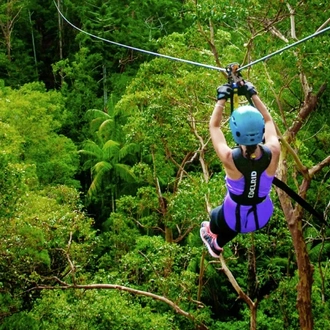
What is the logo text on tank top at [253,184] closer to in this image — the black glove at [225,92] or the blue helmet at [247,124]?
the blue helmet at [247,124]

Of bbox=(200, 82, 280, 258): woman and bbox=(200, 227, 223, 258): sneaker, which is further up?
bbox=(200, 82, 280, 258): woman

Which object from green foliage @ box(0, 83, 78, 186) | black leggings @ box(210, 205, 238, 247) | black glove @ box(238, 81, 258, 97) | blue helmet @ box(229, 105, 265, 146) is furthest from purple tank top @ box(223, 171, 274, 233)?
green foliage @ box(0, 83, 78, 186)

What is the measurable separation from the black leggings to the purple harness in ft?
0.35

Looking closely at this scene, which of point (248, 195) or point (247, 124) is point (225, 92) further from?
point (248, 195)

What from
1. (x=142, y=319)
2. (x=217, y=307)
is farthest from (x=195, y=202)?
(x=217, y=307)

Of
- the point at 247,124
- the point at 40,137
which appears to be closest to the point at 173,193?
the point at 40,137

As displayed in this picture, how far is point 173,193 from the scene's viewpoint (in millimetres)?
11766

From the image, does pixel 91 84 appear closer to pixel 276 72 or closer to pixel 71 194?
pixel 71 194

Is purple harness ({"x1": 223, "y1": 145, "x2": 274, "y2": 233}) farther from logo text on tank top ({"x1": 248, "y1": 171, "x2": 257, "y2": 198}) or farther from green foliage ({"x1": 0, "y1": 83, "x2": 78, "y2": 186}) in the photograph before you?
green foliage ({"x1": 0, "y1": 83, "x2": 78, "y2": 186})

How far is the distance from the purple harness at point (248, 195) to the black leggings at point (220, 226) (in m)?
0.11

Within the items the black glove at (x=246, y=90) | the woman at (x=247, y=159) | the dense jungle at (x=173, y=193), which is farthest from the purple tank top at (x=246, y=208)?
the dense jungle at (x=173, y=193)

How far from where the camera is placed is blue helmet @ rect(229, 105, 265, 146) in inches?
91.0

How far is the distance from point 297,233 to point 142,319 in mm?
3273

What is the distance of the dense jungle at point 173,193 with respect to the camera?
6.23m
